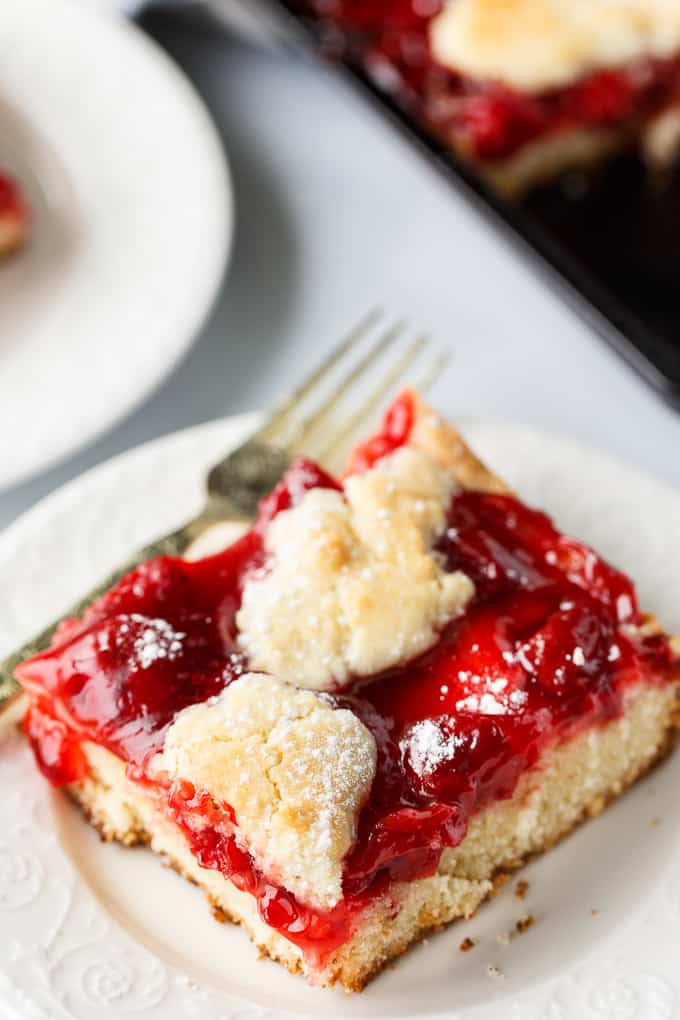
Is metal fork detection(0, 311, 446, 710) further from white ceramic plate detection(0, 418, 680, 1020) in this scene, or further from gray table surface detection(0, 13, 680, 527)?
gray table surface detection(0, 13, 680, 527)

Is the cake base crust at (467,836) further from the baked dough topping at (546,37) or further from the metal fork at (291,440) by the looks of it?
the baked dough topping at (546,37)

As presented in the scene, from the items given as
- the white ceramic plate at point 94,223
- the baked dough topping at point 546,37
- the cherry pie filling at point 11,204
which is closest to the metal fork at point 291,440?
the white ceramic plate at point 94,223

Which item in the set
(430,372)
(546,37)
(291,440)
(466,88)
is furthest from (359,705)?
(546,37)

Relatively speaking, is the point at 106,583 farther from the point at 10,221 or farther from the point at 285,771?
the point at 10,221

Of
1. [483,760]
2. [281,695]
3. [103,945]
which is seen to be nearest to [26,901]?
[103,945]

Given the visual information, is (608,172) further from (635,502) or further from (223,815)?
(223,815)

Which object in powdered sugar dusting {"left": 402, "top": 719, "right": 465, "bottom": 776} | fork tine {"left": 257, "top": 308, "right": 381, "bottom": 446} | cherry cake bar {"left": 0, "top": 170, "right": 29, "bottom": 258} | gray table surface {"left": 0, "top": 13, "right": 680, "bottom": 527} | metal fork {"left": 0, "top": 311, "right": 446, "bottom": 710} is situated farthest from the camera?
cherry cake bar {"left": 0, "top": 170, "right": 29, "bottom": 258}

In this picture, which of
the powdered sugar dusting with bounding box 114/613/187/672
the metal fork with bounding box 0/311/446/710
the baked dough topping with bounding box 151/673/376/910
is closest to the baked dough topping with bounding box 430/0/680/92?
the metal fork with bounding box 0/311/446/710
